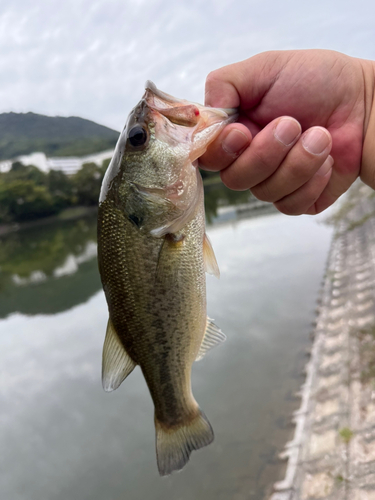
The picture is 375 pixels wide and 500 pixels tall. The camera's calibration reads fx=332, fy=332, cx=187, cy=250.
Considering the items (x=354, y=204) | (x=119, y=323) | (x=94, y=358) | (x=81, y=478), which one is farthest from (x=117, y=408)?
(x=354, y=204)

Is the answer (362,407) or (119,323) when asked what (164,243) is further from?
(362,407)

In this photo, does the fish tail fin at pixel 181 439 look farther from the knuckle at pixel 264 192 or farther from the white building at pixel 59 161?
the white building at pixel 59 161

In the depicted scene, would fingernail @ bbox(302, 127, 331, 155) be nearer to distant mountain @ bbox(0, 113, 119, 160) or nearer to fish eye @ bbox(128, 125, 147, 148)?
fish eye @ bbox(128, 125, 147, 148)

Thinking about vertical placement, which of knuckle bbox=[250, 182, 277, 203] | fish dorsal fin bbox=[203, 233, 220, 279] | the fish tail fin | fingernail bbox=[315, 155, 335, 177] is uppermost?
fingernail bbox=[315, 155, 335, 177]

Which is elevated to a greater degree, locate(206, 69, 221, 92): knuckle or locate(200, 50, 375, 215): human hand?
locate(206, 69, 221, 92): knuckle

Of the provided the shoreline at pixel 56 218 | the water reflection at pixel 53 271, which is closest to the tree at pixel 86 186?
the shoreline at pixel 56 218

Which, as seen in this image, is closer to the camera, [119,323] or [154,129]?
[154,129]

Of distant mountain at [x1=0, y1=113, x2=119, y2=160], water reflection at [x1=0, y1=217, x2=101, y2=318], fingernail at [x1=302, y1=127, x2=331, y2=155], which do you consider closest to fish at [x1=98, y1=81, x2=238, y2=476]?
fingernail at [x1=302, y1=127, x2=331, y2=155]

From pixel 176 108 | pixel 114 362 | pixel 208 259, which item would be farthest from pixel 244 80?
pixel 114 362
